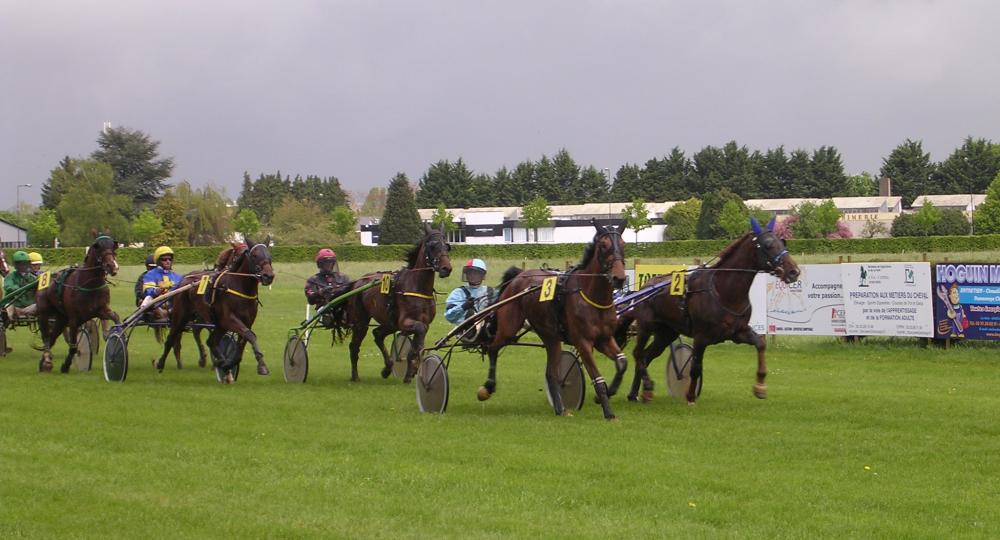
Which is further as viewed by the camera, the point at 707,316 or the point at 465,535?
the point at 707,316

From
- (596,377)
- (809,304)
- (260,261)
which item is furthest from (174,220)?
(596,377)

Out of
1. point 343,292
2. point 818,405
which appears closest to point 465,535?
point 818,405

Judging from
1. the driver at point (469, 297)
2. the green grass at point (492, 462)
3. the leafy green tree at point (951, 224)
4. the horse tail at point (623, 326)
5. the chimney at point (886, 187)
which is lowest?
the green grass at point (492, 462)

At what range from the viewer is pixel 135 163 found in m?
103

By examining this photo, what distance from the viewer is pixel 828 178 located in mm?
109562

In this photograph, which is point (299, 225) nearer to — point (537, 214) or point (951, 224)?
point (537, 214)

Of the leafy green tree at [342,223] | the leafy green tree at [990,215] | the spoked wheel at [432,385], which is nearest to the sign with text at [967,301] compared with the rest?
the spoked wheel at [432,385]

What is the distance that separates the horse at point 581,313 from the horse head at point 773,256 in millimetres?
1735

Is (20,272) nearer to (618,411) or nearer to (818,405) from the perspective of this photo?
(618,411)

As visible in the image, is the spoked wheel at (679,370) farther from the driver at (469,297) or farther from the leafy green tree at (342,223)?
the leafy green tree at (342,223)

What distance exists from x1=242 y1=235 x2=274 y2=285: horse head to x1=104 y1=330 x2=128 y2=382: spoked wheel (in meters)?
2.18

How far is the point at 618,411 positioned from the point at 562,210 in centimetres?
9831

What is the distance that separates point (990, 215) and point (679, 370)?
68.2 m

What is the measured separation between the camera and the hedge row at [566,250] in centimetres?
5900
